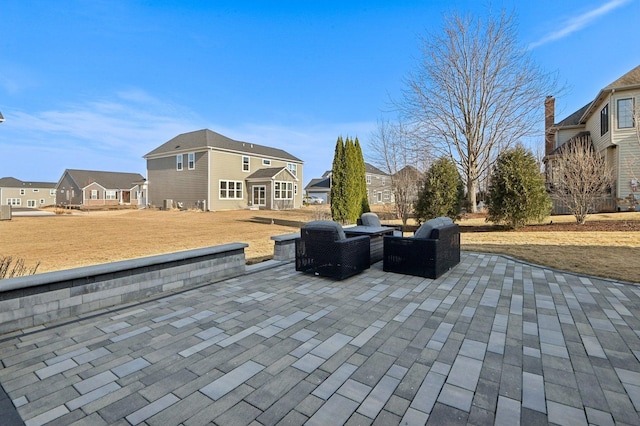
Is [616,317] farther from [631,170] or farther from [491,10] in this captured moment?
[491,10]

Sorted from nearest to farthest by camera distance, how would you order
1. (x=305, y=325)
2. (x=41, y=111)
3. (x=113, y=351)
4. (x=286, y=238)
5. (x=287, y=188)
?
(x=113, y=351) < (x=305, y=325) < (x=286, y=238) < (x=41, y=111) < (x=287, y=188)

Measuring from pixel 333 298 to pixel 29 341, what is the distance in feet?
10.5

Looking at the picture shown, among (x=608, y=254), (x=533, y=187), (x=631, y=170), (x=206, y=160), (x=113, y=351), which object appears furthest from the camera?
(x=206, y=160)

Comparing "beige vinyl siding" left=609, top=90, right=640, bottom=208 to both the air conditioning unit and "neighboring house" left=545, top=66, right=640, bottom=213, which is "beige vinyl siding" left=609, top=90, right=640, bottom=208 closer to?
"neighboring house" left=545, top=66, right=640, bottom=213

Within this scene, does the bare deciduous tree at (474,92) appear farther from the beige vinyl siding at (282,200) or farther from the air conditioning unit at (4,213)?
the air conditioning unit at (4,213)

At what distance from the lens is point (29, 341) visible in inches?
110

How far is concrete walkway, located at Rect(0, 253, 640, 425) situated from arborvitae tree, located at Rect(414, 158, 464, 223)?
324 inches

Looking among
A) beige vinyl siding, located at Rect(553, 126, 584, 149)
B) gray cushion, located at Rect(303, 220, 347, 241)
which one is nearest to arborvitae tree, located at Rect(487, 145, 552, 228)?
gray cushion, located at Rect(303, 220, 347, 241)

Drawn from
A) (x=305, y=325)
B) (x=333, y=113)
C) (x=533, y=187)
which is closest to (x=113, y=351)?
(x=305, y=325)

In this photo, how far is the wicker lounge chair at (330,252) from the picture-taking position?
4.87m

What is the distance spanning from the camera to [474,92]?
16703 mm

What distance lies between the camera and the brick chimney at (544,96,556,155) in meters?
17.6

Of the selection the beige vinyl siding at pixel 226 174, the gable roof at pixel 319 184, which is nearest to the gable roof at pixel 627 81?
the beige vinyl siding at pixel 226 174

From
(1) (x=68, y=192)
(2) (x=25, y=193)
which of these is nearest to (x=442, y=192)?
(1) (x=68, y=192)
